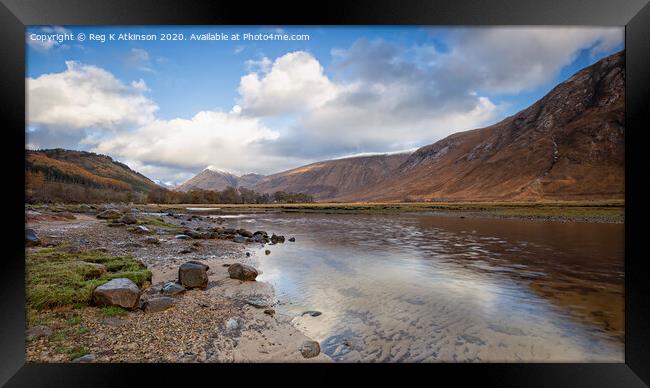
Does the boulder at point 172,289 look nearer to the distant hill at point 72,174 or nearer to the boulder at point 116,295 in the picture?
the boulder at point 116,295

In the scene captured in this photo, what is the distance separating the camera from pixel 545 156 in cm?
3959

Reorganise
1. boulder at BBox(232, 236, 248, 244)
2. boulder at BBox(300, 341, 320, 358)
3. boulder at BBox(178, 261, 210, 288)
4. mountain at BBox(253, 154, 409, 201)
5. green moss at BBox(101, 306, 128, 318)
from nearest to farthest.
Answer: boulder at BBox(300, 341, 320, 358) < green moss at BBox(101, 306, 128, 318) < boulder at BBox(178, 261, 210, 288) < boulder at BBox(232, 236, 248, 244) < mountain at BBox(253, 154, 409, 201)

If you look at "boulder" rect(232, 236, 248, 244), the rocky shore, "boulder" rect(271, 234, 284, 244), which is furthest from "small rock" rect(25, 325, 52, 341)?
"boulder" rect(271, 234, 284, 244)


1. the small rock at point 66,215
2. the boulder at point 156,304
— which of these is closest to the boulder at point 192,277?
the boulder at point 156,304

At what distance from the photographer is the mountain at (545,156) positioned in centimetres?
2103

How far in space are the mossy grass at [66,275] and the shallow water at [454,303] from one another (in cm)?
263

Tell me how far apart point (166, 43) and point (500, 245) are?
1346cm

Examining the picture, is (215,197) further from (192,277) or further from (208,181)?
(192,277)

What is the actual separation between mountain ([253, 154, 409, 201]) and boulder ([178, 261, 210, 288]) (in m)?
96.7

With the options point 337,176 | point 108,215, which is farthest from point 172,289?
point 337,176

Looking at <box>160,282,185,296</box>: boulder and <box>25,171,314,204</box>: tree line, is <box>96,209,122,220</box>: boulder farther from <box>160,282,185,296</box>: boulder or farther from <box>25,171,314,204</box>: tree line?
<box>160,282,185,296</box>: boulder

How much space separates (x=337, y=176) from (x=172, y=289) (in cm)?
11400

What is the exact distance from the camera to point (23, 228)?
2934 mm

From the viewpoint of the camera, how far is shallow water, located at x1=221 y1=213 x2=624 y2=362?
11.0ft
